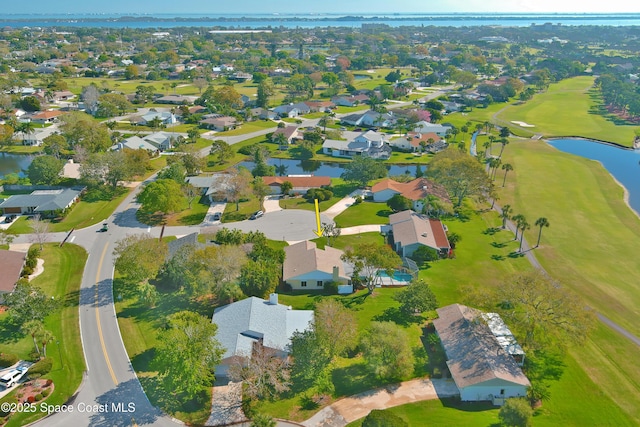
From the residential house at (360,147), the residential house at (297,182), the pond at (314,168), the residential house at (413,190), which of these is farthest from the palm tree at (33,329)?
the residential house at (360,147)

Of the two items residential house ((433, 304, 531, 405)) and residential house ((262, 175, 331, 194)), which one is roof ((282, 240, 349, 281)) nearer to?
residential house ((433, 304, 531, 405))

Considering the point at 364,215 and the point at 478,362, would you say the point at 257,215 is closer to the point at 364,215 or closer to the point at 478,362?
the point at 364,215

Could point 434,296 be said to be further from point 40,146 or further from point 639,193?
point 40,146

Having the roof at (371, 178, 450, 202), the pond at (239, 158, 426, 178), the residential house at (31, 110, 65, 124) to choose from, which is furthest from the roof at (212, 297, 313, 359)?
the residential house at (31, 110, 65, 124)

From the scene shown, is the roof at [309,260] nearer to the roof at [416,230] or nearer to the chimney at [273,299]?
the chimney at [273,299]

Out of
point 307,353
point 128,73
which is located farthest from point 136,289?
point 128,73

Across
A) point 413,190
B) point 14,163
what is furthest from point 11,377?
point 14,163
